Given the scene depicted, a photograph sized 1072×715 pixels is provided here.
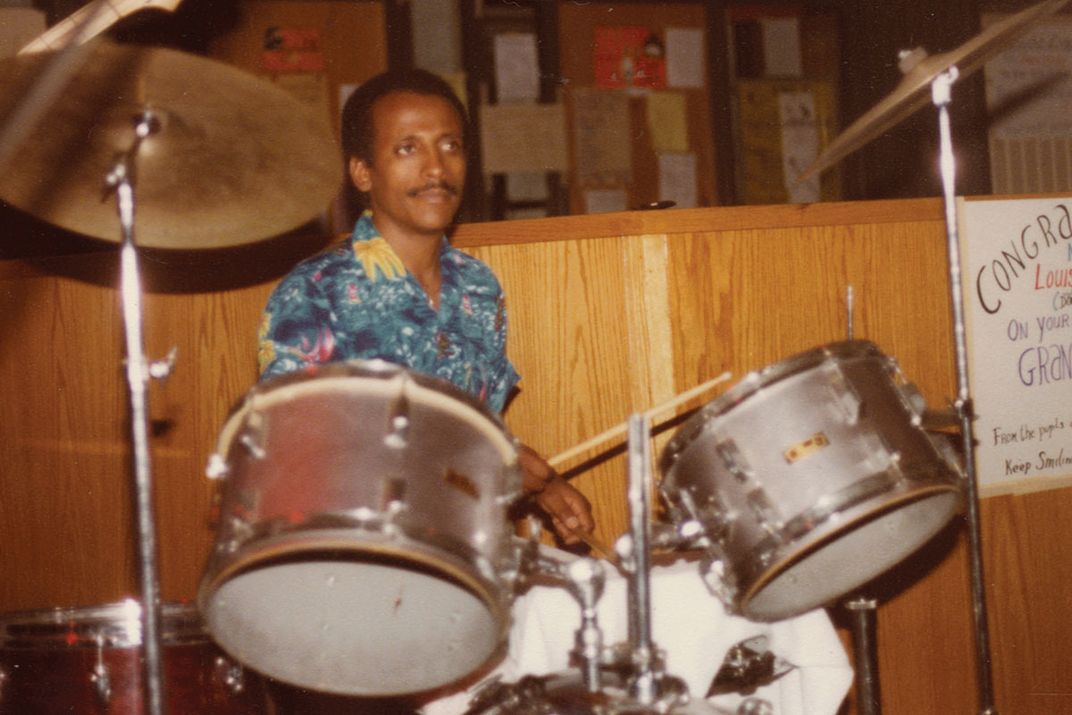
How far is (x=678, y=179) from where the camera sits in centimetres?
492

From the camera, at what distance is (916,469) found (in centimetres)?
178

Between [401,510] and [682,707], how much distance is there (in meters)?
0.48

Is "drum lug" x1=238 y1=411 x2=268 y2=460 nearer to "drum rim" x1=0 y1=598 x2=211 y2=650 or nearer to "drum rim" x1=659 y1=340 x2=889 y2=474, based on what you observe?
"drum rim" x1=0 y1=598 x2=211 y2=650

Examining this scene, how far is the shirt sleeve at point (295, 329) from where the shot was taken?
2.03 meters

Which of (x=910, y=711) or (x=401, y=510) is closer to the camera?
(x=401, y=510)

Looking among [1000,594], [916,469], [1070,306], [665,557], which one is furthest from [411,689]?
[1070,306]

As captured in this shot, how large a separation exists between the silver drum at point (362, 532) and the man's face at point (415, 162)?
2.89 ft

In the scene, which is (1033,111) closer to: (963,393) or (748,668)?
(963,393)

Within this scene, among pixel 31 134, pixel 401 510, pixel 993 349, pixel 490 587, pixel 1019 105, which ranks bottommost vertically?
pixel 490 587

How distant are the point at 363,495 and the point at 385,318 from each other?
0.85 meters

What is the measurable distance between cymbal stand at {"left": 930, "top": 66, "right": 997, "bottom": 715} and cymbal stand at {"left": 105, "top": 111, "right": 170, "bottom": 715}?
1406 mm

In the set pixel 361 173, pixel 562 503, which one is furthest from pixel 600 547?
pixel 361 173

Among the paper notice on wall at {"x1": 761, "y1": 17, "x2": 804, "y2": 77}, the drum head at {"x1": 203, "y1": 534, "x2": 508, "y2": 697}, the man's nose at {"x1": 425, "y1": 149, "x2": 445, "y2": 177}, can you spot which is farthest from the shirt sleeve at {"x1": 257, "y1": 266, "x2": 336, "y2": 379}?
the paper notice on wall at {"x1": 761, "y1": 17, "x2": 804, "y2": 77}

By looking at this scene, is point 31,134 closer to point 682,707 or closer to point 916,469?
point 682,707
